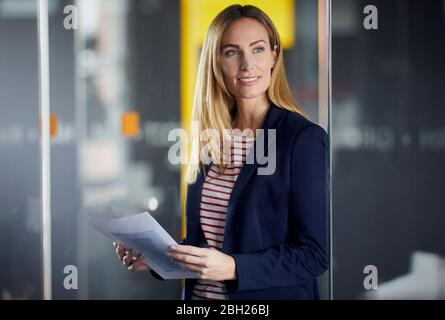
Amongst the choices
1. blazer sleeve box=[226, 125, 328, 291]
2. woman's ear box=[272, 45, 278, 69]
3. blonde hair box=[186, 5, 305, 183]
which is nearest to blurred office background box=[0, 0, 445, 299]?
blonde hair box=[186, 5, 305, 183]

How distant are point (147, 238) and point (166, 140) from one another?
28.3 inches

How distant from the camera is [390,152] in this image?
2316mm

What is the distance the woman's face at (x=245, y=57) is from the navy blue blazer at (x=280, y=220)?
0.15m

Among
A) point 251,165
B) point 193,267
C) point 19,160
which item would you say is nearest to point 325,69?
point 251,165

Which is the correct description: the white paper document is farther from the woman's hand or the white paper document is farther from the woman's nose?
the woman's nose

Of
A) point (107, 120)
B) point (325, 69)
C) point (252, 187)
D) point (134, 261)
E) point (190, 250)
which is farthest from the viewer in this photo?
point (107, 120)

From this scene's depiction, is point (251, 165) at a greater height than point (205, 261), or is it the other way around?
point (251, 165)

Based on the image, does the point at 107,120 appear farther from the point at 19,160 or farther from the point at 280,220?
the point at 280,220

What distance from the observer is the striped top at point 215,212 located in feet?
5.68

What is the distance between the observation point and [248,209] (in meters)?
1.70

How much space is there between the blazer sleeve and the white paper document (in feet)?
0.62

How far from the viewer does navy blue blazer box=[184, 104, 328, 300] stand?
5.50 ft

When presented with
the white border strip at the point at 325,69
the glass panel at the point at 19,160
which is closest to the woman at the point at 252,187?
the white border strip at the point at 325,69

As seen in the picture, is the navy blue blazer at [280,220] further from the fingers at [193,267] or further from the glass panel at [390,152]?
the glass panel at [390,152]
